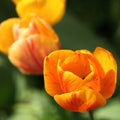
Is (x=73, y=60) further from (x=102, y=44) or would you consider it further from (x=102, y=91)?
(x=102, y=44)

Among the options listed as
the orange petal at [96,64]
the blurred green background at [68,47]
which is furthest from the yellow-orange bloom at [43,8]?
the orange petal at [96,64]

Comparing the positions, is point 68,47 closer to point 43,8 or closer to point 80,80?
point 43,8

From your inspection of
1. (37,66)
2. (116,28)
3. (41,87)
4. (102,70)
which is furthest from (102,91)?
(116,28)

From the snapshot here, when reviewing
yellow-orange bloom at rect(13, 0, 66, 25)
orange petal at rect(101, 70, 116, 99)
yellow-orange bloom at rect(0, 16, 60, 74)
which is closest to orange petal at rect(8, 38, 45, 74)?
yellow-orange bloom at rect(0, 16, 60, 74)

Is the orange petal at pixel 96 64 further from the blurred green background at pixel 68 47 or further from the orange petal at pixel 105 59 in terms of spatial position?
the blurred green background at pixel 68 47

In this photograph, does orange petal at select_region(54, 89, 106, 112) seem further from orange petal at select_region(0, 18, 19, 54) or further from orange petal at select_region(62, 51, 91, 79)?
orange petal at select_region(0, 18, 19, 54)
